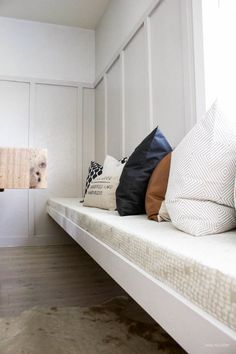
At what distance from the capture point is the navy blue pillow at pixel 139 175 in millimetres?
1591

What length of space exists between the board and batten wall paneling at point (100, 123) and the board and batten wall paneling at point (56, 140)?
0.89ft

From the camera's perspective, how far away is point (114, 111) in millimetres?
3295

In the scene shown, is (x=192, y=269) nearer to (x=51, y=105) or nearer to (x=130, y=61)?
(x=130, y=61)

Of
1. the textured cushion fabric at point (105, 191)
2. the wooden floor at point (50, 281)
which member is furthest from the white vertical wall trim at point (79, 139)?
the textured cushion fabric at point (105, 191)

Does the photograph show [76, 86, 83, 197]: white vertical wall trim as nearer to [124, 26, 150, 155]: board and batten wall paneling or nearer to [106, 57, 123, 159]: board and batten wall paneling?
[106, 57, 123, 159]: board and batten wall paneling

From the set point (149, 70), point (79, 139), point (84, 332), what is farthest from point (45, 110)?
point (84, 332)

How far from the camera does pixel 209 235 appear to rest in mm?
979

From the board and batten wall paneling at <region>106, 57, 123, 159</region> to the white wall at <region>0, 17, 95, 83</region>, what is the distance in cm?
74

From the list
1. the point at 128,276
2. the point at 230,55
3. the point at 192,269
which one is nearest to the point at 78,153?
the point at 230,55

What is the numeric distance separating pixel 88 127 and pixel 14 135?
93 centimetres

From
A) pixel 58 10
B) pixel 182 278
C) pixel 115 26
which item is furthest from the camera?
pixel 58 10

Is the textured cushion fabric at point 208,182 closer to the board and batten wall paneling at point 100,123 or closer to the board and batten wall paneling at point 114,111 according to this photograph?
the board and batten wall paneling at point 114,111

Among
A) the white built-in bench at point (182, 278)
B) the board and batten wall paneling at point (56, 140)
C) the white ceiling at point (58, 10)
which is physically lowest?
the white built-in bench at point (182, 278)

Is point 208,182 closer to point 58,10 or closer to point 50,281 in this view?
point 50,281
